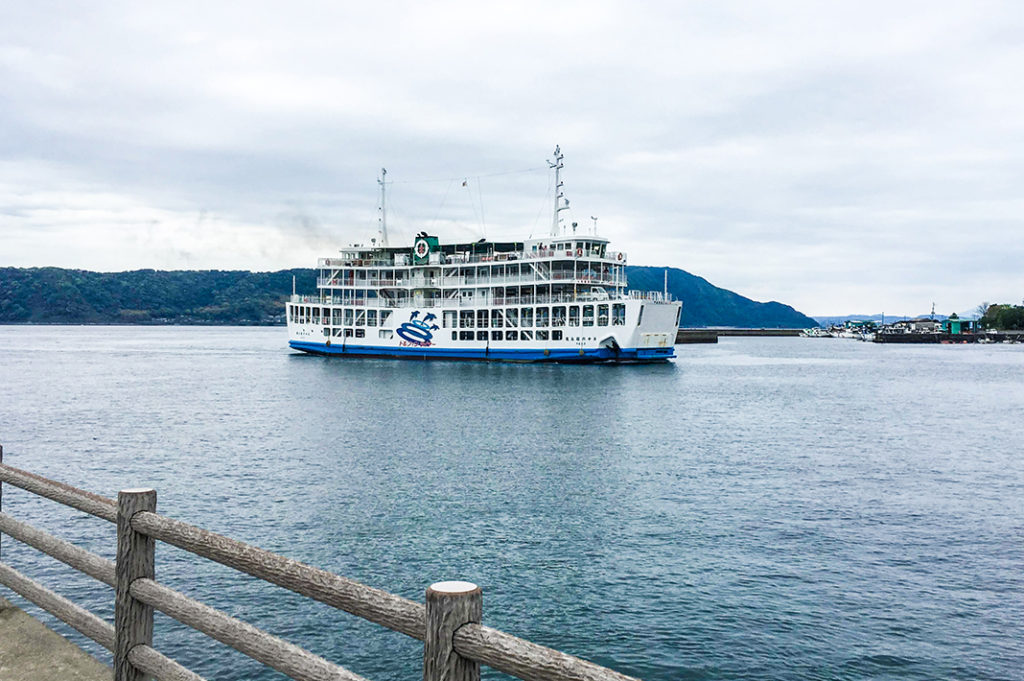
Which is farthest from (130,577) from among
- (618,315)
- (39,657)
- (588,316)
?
(588,316)

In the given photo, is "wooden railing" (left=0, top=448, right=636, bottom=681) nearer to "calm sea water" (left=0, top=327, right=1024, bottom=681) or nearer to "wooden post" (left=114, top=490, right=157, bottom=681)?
"wooden post" (left=114, top=490, right=157, bottom=681)

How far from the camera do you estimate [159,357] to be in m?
97.0

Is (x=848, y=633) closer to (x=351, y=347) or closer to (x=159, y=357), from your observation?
(x=351, y=347)

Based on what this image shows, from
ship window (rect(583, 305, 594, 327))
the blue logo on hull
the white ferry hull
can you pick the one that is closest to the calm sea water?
the white ferry hull

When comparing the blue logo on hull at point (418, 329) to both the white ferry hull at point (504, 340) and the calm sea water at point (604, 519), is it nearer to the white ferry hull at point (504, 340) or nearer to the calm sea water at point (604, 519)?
the white ferry hull at point (504, 340)

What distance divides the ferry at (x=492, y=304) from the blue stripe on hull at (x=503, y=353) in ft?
0.35

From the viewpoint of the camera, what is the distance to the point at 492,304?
240 ft

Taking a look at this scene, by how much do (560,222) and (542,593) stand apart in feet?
213

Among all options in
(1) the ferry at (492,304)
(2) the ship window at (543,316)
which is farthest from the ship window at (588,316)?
(2) the ship window at (543,316)

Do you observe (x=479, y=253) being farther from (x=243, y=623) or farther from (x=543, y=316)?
(x=243, y=623)

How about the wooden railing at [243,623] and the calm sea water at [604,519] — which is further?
the calm sea water at [604,519]

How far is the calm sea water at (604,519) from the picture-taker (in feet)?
40.0

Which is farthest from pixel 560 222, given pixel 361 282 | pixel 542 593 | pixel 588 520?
pixel 542 593

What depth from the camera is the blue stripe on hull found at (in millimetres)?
68438
